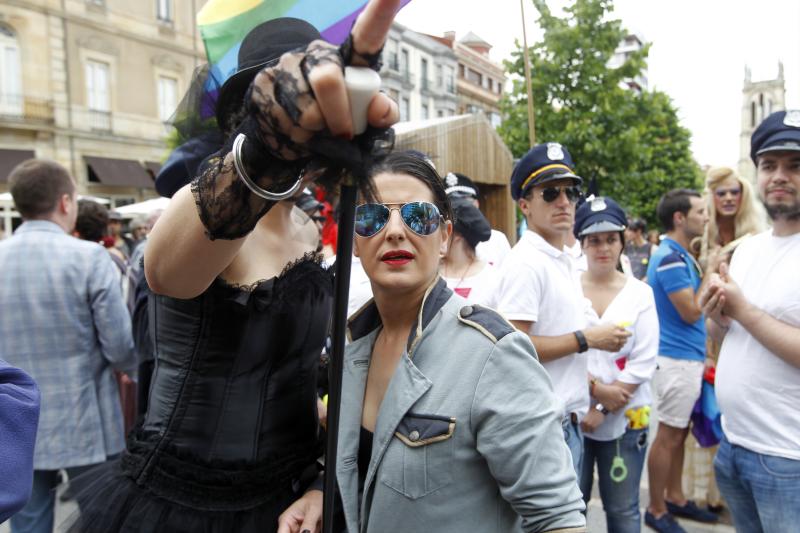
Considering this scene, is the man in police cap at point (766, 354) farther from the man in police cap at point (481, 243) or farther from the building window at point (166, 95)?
the building window at point (166, 95)

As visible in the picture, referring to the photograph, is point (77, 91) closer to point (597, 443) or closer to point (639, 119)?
point (639, 119)

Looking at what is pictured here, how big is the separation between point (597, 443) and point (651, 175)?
14777mm

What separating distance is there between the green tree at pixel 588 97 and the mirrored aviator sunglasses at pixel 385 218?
43.6 feet

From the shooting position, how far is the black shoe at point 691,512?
3.96 metres

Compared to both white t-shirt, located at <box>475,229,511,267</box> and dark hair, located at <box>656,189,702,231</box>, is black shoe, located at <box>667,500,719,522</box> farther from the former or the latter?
white t-shirt, located at <box>475,229,511,267</box>

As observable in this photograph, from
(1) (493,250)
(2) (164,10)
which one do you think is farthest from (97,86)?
(1) (493,250)

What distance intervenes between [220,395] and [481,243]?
334 cm

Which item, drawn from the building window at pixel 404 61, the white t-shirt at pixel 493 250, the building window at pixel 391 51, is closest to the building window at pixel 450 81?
the building window at pixel 404 61

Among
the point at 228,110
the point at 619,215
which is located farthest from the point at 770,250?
the point at 228,110

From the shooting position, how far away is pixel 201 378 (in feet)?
4.69

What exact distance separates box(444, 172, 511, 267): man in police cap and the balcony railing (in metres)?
19.2

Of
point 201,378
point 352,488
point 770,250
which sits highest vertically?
point 770,250

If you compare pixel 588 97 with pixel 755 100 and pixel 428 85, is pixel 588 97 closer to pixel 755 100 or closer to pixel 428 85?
pixel 428 85

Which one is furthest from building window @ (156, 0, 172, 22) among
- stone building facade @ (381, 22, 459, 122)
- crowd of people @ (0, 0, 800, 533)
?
crowd of people @ (0, 0, 800, 533)
